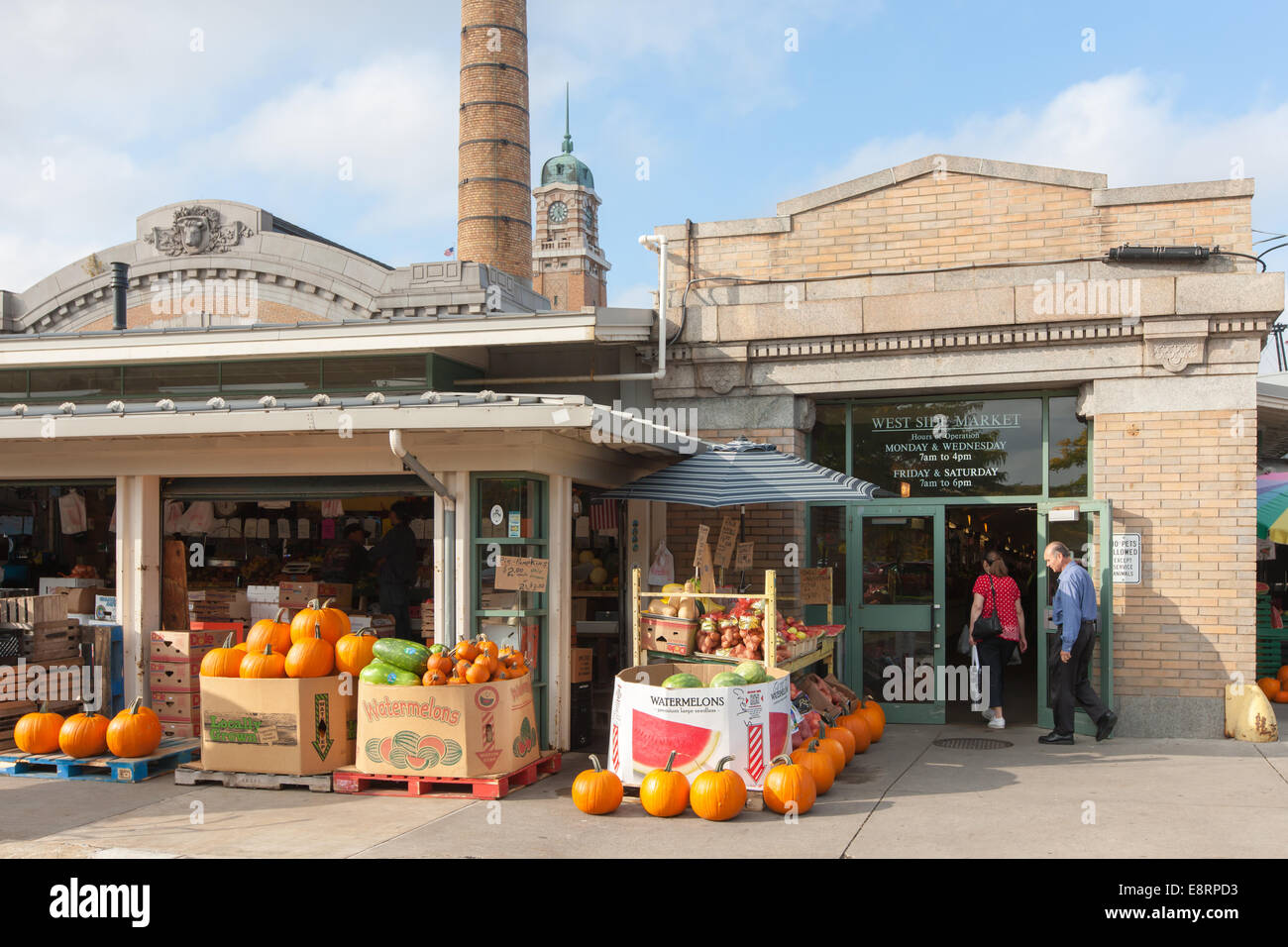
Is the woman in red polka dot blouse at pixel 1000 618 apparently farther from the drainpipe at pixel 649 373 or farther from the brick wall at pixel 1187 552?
the drainpipe at pixel 649 373

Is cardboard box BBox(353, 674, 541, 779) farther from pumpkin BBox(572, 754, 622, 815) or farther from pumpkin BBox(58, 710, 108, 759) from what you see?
pumpkin BBox(58, 710, 108, 759)

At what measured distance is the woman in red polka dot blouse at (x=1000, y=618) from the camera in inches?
420

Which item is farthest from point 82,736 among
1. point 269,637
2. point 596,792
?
point 596,792

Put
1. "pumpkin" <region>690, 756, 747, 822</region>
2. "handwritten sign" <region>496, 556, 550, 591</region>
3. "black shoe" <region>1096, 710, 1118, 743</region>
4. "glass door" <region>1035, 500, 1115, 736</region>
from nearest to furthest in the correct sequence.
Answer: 1. "pumpkin" <region>690, 756, 747, 822</region>
2. "handwritten sign" <region>496, 556, 550, 591</region>
3. "black shoe" <region>1096, 710, 1118, 743</region>
4. "glass door" <region>1035, 500, 1115, 736</region>

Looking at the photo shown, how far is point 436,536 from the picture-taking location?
8.93m

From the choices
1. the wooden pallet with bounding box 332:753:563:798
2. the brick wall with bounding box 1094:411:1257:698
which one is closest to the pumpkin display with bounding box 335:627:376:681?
the wooden pallet with bounding box 332:753:563:798

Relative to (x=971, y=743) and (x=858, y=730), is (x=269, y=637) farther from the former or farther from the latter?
(x=971, y=743)

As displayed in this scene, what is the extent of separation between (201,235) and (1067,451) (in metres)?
18.4

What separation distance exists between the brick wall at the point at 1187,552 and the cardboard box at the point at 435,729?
6.11 meters

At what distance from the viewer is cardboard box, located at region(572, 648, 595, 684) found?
9.38 metres

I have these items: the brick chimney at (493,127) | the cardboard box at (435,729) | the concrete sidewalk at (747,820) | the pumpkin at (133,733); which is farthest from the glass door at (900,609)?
the brick chimney at (493,127)

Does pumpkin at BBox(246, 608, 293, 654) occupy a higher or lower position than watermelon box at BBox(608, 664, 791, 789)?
higher

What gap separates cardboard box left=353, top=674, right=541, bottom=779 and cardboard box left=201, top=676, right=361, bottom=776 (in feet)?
1.14
